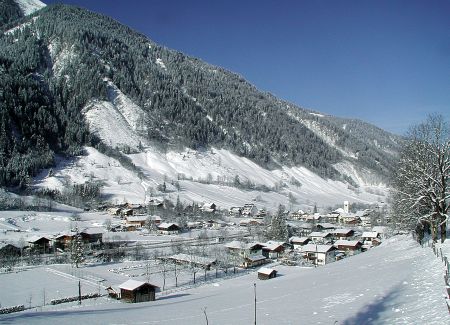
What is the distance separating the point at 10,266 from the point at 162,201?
7041 centimetres

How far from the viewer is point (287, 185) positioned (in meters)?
186

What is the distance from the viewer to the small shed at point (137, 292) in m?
36.3

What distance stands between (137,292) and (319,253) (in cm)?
3318

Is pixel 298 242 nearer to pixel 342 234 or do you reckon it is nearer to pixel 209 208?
pixel 342 234

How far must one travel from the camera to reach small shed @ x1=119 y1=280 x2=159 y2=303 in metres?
36.3

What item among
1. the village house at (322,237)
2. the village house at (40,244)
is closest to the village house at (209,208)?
the village house at (322,237)

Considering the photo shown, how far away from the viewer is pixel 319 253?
61969 millimetres

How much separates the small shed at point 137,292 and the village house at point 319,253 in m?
29.9

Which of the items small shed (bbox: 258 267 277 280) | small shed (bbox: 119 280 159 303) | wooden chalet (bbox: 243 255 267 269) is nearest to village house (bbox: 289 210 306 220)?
wooden chalet (bbox: 243 255 267 269)

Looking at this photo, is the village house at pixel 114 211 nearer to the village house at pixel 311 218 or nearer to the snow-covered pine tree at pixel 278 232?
the snow-covered pine tree at pixel 278 232

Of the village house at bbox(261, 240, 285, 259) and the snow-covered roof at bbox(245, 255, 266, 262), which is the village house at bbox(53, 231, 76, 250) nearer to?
the snow-covered roof at bbox(245, 255, 266, 262)

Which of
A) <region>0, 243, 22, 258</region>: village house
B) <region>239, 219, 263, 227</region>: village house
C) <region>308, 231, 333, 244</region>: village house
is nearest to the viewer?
<region>0, 243, 22, 258</region>: village house

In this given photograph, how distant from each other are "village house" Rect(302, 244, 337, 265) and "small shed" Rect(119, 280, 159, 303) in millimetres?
29868

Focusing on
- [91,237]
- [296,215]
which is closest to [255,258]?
[91,237]
